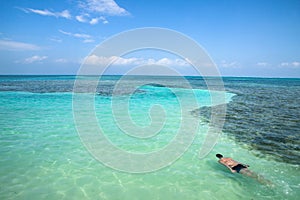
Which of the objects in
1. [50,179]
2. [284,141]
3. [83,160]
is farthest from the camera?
[284,141]

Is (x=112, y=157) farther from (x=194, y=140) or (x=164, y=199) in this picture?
(x=194, y=140)

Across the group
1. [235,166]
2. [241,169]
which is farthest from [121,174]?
[241,169]

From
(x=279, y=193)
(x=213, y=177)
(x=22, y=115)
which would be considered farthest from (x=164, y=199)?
(x=22, y=115)

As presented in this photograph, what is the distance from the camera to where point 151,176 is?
6.96m

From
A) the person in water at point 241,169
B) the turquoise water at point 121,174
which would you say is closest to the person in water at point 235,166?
the person in water at point 241,169

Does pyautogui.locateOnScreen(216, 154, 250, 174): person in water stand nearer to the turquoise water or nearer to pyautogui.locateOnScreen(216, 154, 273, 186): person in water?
pyautogui.locateOnScreen(216, 154, 273, 186): person in water

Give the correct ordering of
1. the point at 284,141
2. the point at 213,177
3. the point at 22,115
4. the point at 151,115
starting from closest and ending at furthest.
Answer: the point at 213,177 < the point at 284,141 < the point at 22,115 < the point at 151,115

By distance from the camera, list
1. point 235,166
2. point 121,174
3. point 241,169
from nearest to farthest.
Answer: point 121,174, point 241,169, point 235,166

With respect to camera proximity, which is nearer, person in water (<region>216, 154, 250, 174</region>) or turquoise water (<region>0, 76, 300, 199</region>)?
turquoise water (<region>0, 76, 300, 199</region>)

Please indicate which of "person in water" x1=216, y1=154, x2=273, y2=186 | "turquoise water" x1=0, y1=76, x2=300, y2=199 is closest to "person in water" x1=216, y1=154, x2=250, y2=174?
"person in water" x1=216, y1=154, x2=273, y2=186

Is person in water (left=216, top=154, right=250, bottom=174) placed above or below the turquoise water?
above

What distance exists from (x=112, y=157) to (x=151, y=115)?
821 cm

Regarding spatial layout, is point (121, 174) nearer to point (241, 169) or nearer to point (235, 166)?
point (235, 166)

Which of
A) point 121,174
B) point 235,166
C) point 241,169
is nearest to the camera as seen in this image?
point 121,174
